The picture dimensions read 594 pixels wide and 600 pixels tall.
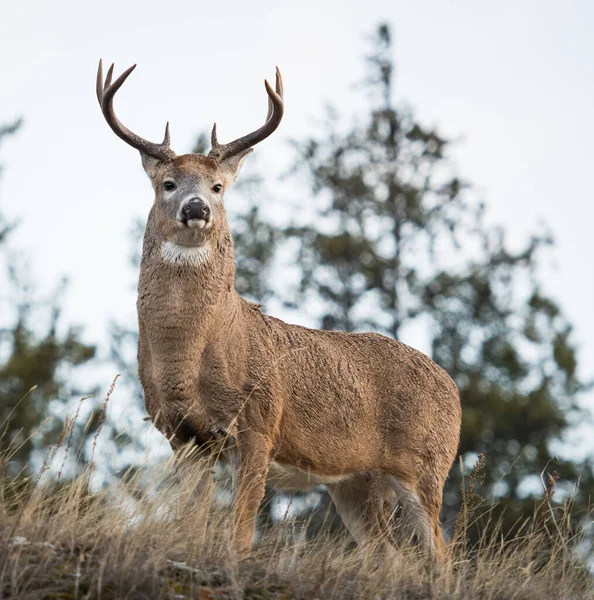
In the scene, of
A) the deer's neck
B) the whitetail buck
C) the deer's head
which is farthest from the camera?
the deer's head

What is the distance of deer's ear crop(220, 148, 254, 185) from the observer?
28.3 feet

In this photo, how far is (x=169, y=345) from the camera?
767cm

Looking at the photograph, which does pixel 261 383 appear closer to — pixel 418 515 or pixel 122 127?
pixel 418 515

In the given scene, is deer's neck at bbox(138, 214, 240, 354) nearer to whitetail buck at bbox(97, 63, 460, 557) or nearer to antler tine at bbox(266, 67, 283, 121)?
whitetail buck at bbox(97, 63, 460, 557)

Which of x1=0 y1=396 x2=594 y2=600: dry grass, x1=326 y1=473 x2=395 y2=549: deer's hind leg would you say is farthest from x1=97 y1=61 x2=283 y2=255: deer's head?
x1=326 y1=473 x2=395 y2=549: deer's hind leg

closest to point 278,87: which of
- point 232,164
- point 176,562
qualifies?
point 232,164

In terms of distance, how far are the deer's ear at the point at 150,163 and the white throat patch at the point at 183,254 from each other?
0.77 m

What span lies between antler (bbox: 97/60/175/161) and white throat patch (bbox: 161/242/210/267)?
83 centimetres

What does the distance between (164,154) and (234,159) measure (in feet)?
1.86

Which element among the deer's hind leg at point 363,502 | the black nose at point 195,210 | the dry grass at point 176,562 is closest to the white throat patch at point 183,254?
the black nose at point 195,210

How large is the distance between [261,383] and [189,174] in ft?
5.38

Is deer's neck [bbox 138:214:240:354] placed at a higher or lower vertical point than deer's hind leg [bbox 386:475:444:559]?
higher

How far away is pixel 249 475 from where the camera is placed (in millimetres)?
7621

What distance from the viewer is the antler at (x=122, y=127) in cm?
840
